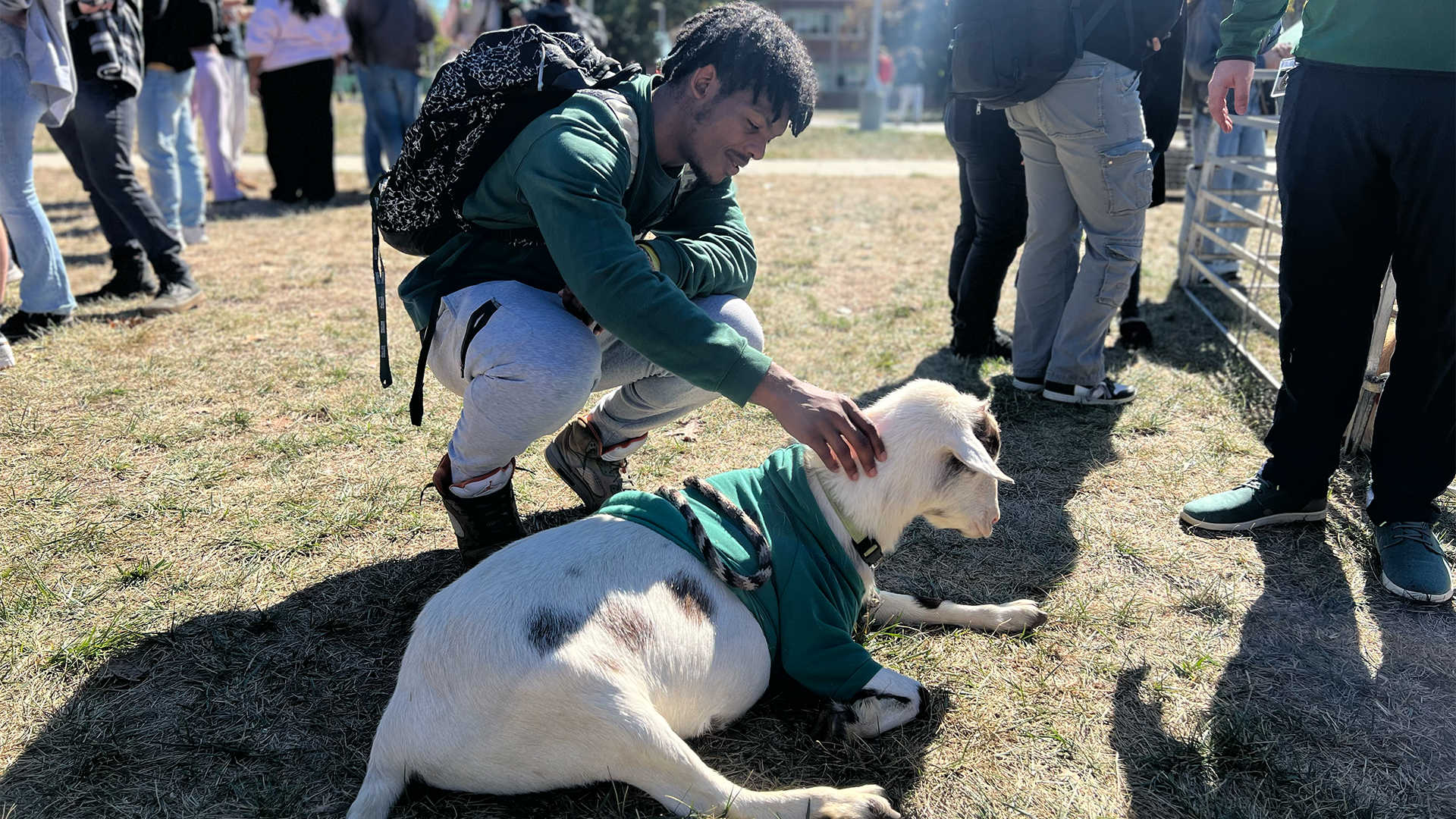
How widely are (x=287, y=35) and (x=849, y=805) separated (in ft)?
31.2

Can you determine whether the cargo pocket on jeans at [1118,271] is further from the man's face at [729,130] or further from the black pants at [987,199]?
the man's face at [729,130]

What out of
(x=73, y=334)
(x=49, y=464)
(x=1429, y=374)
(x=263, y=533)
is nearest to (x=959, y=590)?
(x=1429, y=374)

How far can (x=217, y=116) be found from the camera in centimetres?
884

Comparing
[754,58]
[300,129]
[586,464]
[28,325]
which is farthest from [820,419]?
[300,129]

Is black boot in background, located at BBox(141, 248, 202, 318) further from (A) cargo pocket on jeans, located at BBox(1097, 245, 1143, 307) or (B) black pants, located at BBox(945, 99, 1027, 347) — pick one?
(A) cargo pocket on jeans, located at BBox(1097, 245, 1143, 307)

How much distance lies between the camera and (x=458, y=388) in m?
2.85

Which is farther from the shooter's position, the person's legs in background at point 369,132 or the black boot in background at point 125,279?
the person's legs in background at point 369,132

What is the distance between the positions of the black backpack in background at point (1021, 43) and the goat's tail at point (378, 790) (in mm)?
3190

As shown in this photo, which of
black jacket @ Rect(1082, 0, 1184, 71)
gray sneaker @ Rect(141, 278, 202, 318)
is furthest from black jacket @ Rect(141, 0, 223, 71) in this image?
black jacket @ Rect(1082, 0, 1184, 71)

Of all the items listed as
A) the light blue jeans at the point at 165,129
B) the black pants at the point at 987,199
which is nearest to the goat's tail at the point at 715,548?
the black pants at the point at 987,199

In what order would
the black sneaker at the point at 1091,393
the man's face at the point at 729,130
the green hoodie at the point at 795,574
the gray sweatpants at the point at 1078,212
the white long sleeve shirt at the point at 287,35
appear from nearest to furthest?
the green hoodie at the point at 795,574 → the man's face at the point at 729,130 → the gray sweatpants at the point at 1078,212 → the black sneaker at the point at 1091,393 → the white long sleeve shirt at the point at 287,35

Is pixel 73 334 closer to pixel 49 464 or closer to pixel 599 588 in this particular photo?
pixel 49 464

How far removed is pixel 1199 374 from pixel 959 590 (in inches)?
102

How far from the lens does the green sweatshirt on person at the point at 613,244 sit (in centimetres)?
215
